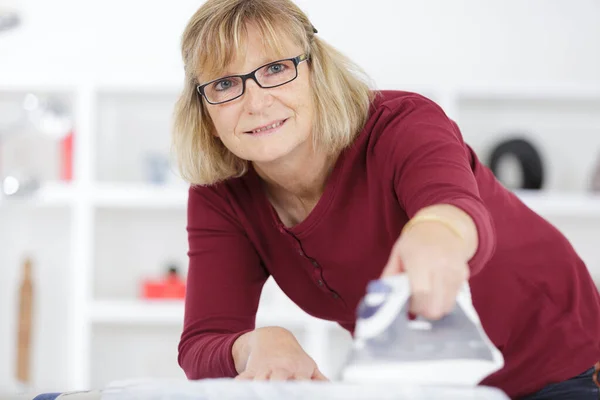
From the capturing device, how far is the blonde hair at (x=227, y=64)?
119 centimetres

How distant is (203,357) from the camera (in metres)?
1.18

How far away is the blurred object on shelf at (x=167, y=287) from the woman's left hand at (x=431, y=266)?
9.68 ft

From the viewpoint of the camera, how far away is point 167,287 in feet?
12.0

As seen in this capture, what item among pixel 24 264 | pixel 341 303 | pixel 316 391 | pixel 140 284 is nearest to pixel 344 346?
pixel 140 284

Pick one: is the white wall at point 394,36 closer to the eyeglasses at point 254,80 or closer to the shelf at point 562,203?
the shelf at point 562,203

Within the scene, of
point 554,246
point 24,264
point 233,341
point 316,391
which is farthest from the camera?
point 24,264

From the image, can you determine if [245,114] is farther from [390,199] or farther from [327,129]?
[390,199]

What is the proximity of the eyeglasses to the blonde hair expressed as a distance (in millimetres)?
21

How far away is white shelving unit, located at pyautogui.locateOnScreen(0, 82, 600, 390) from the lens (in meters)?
3.68

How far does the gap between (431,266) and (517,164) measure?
318 cm

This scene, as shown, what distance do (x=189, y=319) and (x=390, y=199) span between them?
0.36 m

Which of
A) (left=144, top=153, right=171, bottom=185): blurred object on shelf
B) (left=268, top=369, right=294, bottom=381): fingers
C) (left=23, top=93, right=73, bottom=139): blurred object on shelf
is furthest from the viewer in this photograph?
(left=144, top=153, right=171, bottom=185): blurred object on shelf

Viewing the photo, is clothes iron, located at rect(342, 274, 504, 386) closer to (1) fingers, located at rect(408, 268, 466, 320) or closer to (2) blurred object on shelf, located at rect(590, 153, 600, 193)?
(1) fingers, located at rect(408, 268, 466, 320)

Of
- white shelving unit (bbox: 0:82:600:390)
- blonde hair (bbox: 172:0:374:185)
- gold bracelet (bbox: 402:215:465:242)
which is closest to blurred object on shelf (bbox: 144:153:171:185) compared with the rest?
white shelving unit (bbox: 0:82:600:390)
